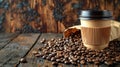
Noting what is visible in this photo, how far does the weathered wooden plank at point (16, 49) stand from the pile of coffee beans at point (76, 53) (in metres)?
0.11

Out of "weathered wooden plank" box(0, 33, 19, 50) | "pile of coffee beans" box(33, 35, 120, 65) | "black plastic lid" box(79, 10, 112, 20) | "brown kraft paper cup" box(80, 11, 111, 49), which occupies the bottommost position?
"pile of coffee beans" box(33, 35, 120, 65)

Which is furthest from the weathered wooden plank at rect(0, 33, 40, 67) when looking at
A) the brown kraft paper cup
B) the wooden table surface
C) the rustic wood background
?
the brown kraft paper cup

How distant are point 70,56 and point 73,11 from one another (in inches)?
37.7

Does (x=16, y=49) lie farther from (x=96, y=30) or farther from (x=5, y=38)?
(x=96, y=30)

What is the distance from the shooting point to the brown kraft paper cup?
1.55m

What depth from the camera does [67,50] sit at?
1606 mm

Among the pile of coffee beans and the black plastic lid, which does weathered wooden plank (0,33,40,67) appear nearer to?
the pile of coffee beans

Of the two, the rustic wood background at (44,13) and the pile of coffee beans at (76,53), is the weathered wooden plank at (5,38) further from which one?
the pile of coffee beans at (76,53)

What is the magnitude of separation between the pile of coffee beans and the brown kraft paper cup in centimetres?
5

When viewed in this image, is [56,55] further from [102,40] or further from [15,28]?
[15,28]

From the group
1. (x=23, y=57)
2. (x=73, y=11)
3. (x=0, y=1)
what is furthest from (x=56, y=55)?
(x=0, y=1)

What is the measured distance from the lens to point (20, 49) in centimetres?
171

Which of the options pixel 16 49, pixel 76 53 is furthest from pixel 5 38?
pixel 76 53

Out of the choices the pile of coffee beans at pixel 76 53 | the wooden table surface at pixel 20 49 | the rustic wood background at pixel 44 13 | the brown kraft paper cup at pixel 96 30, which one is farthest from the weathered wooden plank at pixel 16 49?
the brown kraft paper cup at pixel 96 30
